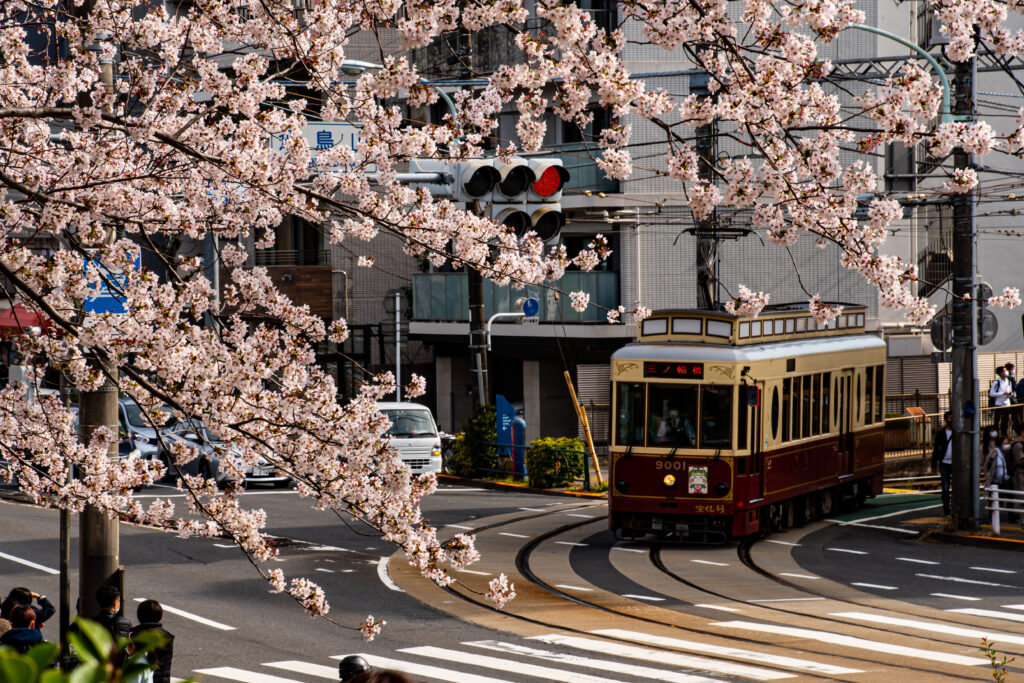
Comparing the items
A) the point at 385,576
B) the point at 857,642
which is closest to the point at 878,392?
the point at 385,576

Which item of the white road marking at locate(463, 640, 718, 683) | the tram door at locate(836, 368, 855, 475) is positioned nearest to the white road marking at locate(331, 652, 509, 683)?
the white road marking at locate(463, 640, 718, 683)

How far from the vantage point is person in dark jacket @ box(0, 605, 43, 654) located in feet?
28.6

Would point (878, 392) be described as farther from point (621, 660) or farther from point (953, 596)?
point (621, 660)

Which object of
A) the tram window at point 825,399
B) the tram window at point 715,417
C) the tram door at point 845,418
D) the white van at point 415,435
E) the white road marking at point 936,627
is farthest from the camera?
the white van at point 415,435

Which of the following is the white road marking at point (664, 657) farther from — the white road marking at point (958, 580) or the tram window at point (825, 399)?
the tram window at point (825, 399)

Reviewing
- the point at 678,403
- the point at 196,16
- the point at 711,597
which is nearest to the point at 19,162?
the point at 196,16

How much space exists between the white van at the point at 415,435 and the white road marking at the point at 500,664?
46.0 feet

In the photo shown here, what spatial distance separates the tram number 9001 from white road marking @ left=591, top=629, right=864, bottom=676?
15.7ft

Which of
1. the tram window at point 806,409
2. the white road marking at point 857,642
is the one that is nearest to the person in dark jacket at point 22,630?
the white road marking at point 857,642

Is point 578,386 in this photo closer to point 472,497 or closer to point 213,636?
point 472,497

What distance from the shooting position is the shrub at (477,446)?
94.2ft

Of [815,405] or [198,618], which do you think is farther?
[815,405]

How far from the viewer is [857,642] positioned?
42.4ft

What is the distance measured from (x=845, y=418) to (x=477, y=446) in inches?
379
